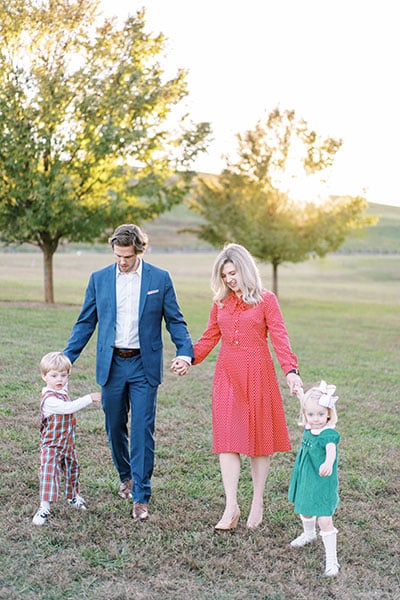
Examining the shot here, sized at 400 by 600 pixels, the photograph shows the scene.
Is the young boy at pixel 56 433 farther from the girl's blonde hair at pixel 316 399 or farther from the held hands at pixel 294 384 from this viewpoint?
the girl's blonde hair at pixel 316 399

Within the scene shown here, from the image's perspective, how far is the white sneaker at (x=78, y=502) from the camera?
611cm

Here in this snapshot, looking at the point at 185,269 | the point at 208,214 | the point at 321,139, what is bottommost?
the point at 185,269

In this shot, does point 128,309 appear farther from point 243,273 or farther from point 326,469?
point 326,469

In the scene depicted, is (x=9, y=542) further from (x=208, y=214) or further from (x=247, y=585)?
(x=208, y=214)

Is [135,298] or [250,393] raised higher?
[135,298]

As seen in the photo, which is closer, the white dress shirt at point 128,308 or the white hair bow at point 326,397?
the white hair bow at point 326,397

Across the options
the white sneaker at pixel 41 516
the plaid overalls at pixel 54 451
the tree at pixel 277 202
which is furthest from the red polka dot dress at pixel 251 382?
the tree at pixel 277 202

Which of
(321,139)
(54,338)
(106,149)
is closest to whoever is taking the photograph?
(54,338)

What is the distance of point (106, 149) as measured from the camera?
2231cm

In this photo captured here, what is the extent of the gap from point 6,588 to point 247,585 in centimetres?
153

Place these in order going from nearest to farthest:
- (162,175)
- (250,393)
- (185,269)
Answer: (250,393) < (162,175) < (185,269)

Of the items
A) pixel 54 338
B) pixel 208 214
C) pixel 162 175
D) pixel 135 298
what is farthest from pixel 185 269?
pixel 135 298

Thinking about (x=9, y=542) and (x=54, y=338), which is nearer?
(x=9, y=542)

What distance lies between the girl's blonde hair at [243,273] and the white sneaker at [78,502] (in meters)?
2.08
